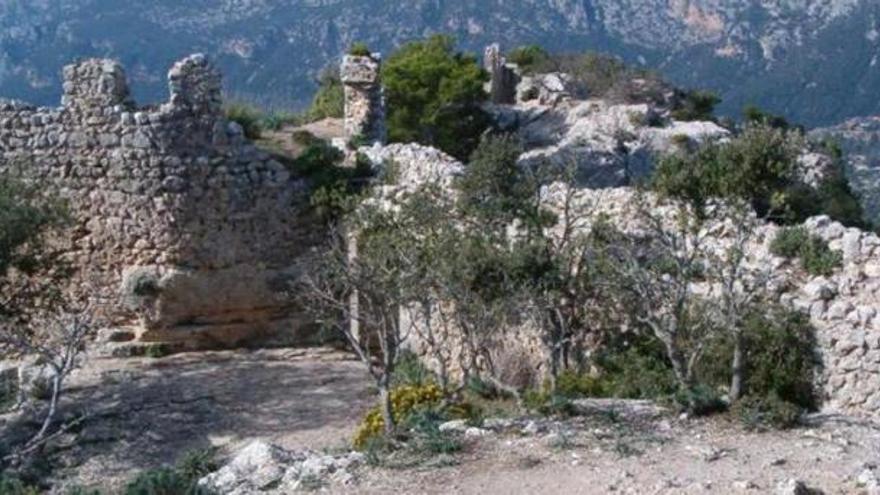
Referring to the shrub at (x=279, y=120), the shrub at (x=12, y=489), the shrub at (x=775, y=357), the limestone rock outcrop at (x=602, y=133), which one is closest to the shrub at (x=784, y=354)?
the shrub at (x=775, y=357)

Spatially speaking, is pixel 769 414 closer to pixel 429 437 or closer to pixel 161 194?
pixel 429 437

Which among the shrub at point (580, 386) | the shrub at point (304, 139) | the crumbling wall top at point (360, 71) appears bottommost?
the shrub at point (580, 386)

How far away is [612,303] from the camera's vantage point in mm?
17672

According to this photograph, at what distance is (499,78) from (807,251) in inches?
832

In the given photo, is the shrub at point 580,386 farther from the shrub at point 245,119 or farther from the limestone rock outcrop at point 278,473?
the shrub at point 245,119

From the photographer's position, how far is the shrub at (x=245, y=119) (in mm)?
24047

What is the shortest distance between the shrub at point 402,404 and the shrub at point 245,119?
801cm

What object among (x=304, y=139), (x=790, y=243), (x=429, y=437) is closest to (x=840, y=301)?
(x=790, y=243)

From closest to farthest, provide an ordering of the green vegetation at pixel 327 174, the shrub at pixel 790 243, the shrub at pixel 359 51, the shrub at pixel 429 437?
the shrub at pixel 429 437
the shrub at pixel 790 243
the green vegetation at pixel 327 174
the shrub at pixel 359 51

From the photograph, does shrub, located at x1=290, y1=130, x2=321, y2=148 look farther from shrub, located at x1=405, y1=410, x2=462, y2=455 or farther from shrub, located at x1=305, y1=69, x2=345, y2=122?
shrub, located at x1=405, y1=410, x2=462, y2=455

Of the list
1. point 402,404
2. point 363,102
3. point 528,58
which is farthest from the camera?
point 528,58

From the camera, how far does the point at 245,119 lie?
2431cm

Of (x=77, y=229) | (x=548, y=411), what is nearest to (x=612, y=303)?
(x=548, y=411)

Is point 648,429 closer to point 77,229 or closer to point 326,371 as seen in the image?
point 326,371
